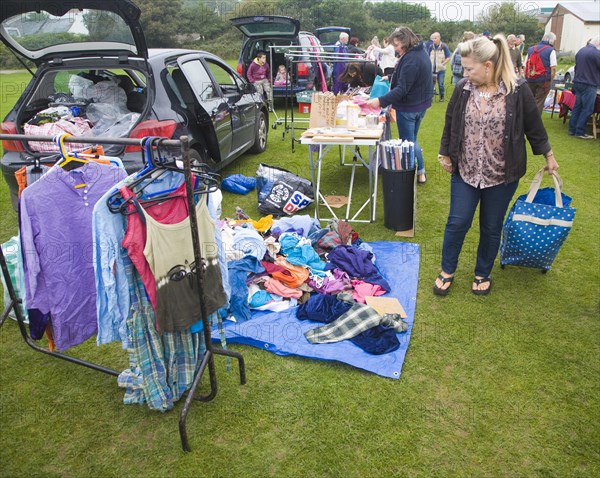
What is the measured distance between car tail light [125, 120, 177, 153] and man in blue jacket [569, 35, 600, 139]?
23.5 ft

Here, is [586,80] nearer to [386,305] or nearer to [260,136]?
[260,136]

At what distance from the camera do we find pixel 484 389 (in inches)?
111

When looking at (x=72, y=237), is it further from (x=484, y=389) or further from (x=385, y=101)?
(x=385, y=101)

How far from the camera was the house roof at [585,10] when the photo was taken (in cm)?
2833

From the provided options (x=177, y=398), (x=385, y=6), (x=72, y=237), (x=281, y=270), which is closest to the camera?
(x=72, y=237)

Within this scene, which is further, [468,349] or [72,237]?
[468,349]

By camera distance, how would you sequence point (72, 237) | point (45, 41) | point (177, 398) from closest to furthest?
1. point (72, 237)
2. point (177, 398)
3. point (45, 41)

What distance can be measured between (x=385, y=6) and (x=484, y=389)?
30492 mm

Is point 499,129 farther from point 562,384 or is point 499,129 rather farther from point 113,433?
point 113,433

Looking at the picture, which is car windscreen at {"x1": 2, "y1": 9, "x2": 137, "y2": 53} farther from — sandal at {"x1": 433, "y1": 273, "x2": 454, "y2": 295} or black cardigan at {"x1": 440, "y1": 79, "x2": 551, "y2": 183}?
sandal at {"x1": 433, "y1": 273, "x2": 454, "y2": 295}

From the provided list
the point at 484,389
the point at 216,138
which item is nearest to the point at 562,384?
the point at 484,389

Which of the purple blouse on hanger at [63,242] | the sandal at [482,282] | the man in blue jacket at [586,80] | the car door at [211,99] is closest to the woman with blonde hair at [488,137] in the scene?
the sandal at [482,282]

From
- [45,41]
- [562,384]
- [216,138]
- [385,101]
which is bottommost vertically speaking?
[562,384]

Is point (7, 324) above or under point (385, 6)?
under
